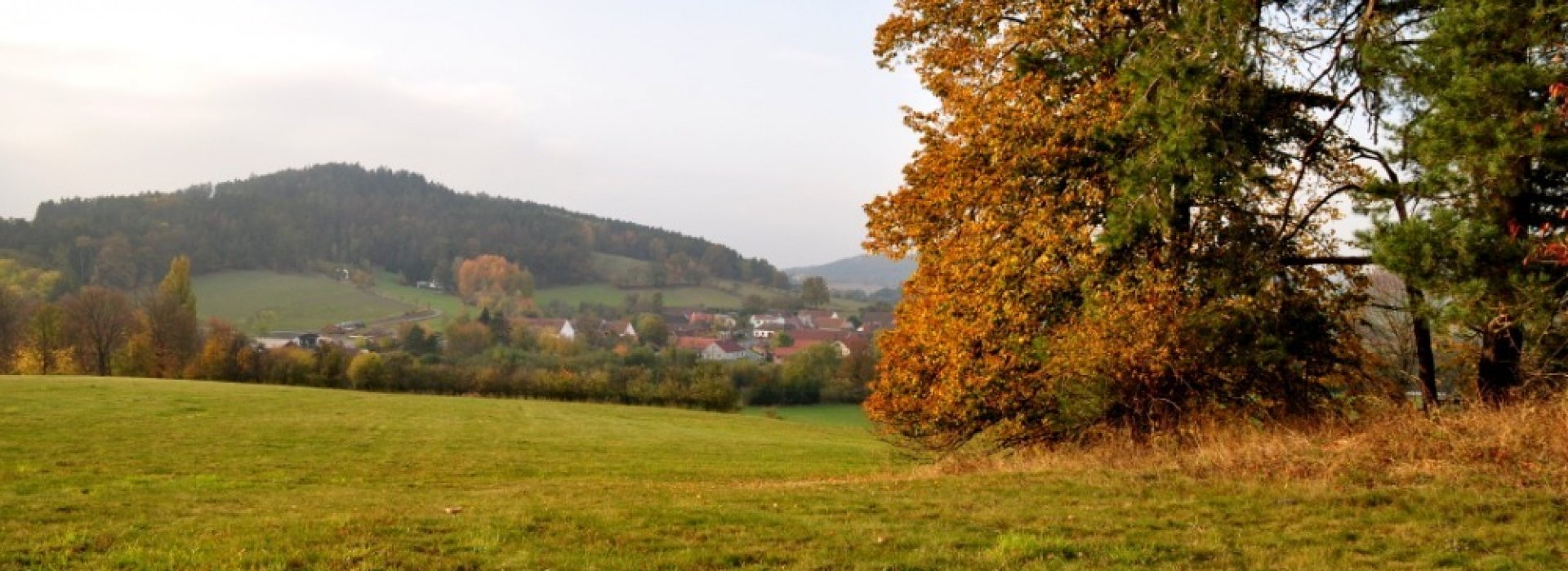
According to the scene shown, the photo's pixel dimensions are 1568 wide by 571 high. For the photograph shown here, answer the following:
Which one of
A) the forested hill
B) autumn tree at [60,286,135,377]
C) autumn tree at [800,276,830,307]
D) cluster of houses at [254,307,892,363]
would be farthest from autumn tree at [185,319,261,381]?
autumn tree at [800,276,830,307]

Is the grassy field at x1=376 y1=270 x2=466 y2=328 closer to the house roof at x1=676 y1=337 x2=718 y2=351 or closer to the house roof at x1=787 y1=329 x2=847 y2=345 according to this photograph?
the house roof at x1=676 y1=337 x2=718 y2=351

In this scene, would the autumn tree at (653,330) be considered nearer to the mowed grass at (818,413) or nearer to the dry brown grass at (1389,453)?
the mowed grass at (818,413)

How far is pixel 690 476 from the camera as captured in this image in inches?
1014

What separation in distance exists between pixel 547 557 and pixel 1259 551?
6028 millimetres

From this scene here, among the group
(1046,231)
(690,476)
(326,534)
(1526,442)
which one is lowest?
(690,476)

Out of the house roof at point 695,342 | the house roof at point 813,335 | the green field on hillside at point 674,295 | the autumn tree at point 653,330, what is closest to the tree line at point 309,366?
the house roof at point 813,335

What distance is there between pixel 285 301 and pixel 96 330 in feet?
227

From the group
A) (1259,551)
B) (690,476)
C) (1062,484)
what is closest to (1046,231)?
(1062,484)

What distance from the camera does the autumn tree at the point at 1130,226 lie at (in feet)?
48.1

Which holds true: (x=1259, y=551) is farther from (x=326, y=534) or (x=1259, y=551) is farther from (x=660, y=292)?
(x=660, y=292)

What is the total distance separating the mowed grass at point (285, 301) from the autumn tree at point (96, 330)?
46407 mm

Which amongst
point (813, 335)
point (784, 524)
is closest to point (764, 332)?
point (813, 335)

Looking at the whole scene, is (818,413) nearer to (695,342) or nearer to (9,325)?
(695,342)

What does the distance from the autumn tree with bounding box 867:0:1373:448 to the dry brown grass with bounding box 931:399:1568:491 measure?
1.58 meters
